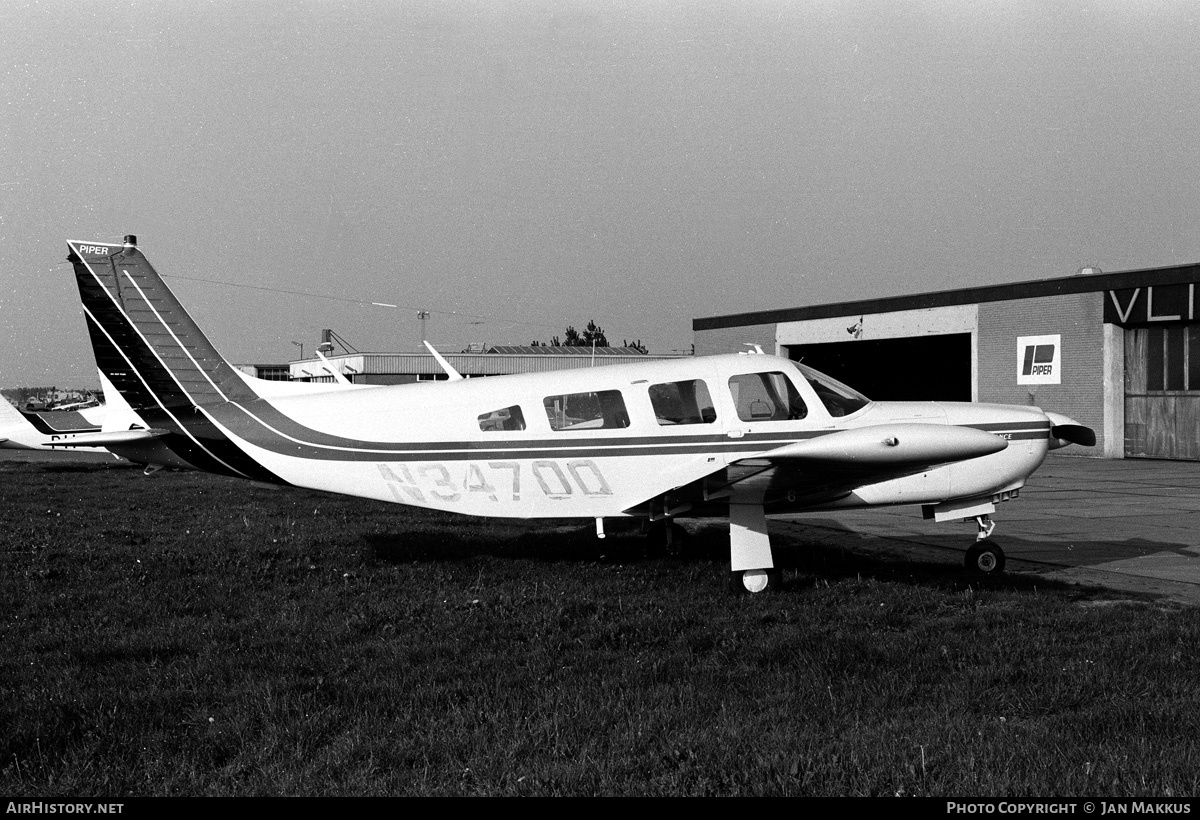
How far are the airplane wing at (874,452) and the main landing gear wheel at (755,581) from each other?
875mm

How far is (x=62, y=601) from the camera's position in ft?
26.8

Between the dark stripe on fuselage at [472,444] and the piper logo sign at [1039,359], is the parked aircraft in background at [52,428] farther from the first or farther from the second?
the piper logo sign at [1039,359]

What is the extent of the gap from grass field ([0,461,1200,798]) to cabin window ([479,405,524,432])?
1.48 metres

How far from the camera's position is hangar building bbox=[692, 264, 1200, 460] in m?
26.9

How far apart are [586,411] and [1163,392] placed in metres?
24.1

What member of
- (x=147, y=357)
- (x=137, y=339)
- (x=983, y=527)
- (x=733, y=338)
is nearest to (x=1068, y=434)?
(x=983, y=527)

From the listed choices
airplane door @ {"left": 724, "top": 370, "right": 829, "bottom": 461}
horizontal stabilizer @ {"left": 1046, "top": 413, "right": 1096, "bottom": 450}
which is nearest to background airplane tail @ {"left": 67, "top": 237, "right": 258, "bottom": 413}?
airplane door @ {"left": 724, "top": 370, "right": 829, "bottom": 461}

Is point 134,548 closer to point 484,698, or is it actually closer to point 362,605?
point 362,605

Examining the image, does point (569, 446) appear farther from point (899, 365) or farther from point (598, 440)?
point (899, 365)

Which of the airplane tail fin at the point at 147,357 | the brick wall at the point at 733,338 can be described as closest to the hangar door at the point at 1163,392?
the brick wall at the point at 733,338

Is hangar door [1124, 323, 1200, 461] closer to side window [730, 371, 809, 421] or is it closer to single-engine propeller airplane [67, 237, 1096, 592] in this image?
single-engine propeller airplane [67, 237, 1096, 592]

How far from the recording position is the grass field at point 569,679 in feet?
15.0
